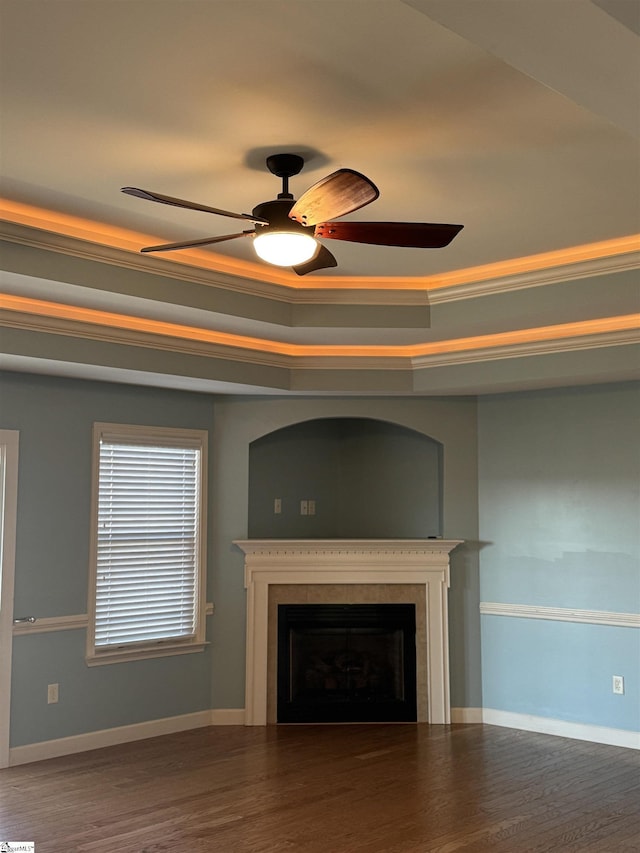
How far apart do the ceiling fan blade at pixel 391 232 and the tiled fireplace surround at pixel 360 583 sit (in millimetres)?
3480

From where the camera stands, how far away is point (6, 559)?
533 cm

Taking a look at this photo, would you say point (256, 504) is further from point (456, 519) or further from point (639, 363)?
point (639, 363)

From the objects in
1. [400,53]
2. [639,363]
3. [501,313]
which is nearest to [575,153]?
[400,53]

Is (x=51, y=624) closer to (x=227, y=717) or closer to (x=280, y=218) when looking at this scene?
(x=227, y=717)

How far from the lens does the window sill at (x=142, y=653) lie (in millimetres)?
5777

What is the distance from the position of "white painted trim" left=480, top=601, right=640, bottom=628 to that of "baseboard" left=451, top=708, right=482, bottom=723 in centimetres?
71

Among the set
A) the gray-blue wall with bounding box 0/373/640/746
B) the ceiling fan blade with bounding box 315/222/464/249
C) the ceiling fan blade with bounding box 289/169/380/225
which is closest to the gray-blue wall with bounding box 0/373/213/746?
the gray-blue wall with bounding box 0/373/640/746

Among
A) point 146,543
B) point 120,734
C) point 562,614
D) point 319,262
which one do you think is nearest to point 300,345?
point 146,543

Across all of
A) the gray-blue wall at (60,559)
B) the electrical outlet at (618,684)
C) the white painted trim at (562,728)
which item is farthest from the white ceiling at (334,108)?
the white painted trim at (562,728)

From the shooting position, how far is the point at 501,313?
5082mm

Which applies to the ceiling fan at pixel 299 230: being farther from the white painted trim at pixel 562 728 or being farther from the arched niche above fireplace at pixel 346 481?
the white painted trim at pixel 562 728

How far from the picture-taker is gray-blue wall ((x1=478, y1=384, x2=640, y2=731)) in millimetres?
5855

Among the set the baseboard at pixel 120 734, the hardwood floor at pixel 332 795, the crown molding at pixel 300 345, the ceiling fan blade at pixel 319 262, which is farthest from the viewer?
the baseboard at pixel 120 734

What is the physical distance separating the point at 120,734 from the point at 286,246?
12.9 ft
